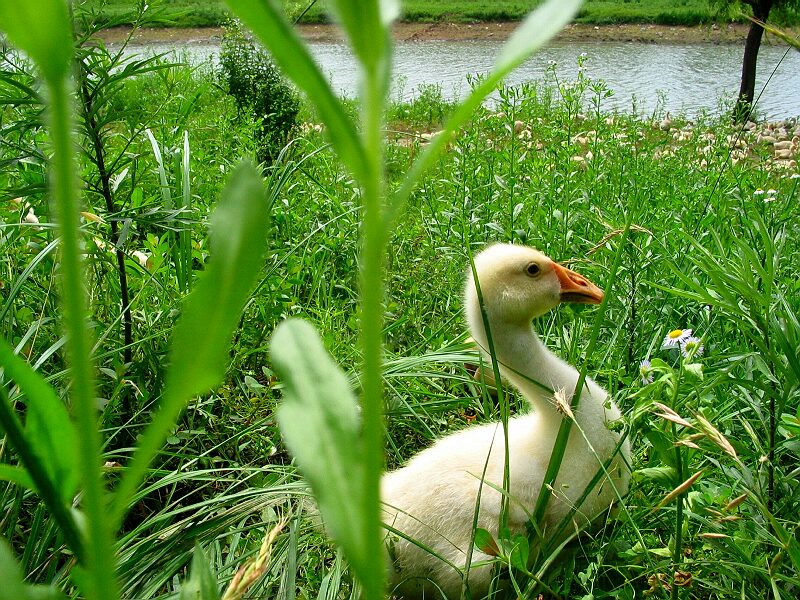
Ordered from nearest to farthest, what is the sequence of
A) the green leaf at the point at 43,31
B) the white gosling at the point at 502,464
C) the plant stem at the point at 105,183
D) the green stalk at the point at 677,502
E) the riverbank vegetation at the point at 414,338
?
the green leaf at the point at 43,31 < the green stalk at the point at 677,502 < the riverbank vegetation at the point at 414,338 < the white gosling at the point at 502,464 < the plant stem at the point at 105,183

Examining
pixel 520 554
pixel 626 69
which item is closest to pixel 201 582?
pixel 520 554

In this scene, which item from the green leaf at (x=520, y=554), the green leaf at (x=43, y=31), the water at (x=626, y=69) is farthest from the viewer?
the water at (x=626, y=69)

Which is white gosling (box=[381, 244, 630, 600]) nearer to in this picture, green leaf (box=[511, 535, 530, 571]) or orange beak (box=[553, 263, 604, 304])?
orange beak (box=[553, 263, 604, 304])

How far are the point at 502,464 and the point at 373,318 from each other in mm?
1659

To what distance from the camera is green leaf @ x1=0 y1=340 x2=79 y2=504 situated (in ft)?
1.18

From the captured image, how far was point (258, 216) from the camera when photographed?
27 cm

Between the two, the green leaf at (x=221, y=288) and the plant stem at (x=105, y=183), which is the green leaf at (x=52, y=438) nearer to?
the green leaf at (x=221, y=288)

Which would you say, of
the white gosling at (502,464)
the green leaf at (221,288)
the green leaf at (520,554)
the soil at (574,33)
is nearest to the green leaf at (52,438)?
the green leaf at (221,288)

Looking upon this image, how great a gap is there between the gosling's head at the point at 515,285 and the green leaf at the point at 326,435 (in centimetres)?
169

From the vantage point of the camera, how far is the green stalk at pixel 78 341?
0.24 meters

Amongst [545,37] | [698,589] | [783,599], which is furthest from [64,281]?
[698,589]

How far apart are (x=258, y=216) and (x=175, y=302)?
2.13 m

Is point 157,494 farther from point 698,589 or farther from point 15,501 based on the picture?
point 698,589

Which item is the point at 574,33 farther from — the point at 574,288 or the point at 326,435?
the point at 326,435
